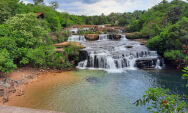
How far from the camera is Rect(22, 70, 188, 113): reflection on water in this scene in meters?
6.74

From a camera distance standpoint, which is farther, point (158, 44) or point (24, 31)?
point (158, 44)

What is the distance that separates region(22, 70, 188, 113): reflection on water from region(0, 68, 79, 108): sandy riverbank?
0.55m

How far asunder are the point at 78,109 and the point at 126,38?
21780 mm

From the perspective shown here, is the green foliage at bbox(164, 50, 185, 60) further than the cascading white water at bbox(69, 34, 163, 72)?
No

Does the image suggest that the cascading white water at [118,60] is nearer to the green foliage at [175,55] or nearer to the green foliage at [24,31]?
the green foliage at [175,55]

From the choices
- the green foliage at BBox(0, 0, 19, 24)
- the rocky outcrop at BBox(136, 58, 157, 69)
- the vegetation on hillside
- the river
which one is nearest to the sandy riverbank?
the river

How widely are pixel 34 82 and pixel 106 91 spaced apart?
5.73 m

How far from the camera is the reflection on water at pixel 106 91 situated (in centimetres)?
674

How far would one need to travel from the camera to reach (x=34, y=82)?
10109mm

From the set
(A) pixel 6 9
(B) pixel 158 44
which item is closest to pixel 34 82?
(A) pixel 6 9

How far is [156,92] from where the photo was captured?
257 cm

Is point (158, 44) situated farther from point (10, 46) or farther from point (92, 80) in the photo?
point (10, 46)

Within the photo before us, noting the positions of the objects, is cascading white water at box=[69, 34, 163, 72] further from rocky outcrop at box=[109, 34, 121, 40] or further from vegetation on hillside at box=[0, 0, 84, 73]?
rocky outcrop at box=[109, 34, 121, 40]

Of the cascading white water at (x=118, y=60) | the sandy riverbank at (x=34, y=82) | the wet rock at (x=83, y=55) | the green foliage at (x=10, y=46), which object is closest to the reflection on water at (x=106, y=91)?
the sandy riverbank at (x=34, y=82)
